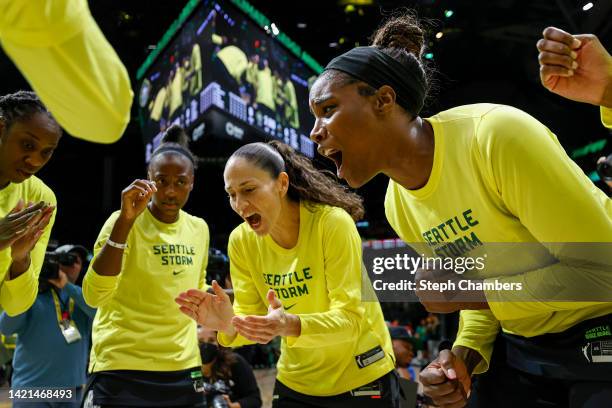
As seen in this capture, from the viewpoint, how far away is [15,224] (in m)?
2.00

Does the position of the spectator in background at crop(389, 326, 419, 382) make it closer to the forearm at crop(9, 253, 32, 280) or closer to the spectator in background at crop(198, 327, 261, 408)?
the spectator in background at crop(198, 327, 261, 408)

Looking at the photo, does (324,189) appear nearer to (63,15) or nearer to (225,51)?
(63,15)

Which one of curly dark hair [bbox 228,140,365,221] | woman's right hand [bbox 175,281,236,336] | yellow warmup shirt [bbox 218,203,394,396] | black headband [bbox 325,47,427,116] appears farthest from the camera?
curly dark hair [bbox 228,140,365,221]

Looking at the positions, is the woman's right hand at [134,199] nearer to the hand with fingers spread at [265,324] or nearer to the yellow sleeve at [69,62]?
the hand with fingers spread at [265,324]

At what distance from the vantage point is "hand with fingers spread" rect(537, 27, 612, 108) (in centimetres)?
149

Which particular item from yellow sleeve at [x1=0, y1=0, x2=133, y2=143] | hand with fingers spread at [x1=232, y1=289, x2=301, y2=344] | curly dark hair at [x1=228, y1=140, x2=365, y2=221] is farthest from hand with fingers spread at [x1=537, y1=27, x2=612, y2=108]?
curly dark hair at [x1=228, y1=140, x2=365, y2=221]

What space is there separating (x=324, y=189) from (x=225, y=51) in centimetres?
396

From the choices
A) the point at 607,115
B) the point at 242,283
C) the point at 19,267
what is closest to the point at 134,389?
the point at 242,283

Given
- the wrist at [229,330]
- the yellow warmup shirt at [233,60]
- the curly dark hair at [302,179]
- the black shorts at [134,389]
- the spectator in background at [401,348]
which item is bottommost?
the spectator in background at [401,348]

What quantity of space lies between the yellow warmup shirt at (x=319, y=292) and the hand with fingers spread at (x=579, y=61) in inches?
46.2

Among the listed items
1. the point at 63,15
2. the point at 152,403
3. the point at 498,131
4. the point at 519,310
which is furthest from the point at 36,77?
the point at 152,403

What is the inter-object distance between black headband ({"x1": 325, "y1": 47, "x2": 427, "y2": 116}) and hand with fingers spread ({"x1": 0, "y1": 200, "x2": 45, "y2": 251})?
1087 mm

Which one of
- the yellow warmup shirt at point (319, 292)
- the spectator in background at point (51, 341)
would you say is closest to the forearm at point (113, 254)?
the yellow warmup shirt at point (319, 292)

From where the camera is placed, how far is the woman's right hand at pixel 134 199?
2.75m
